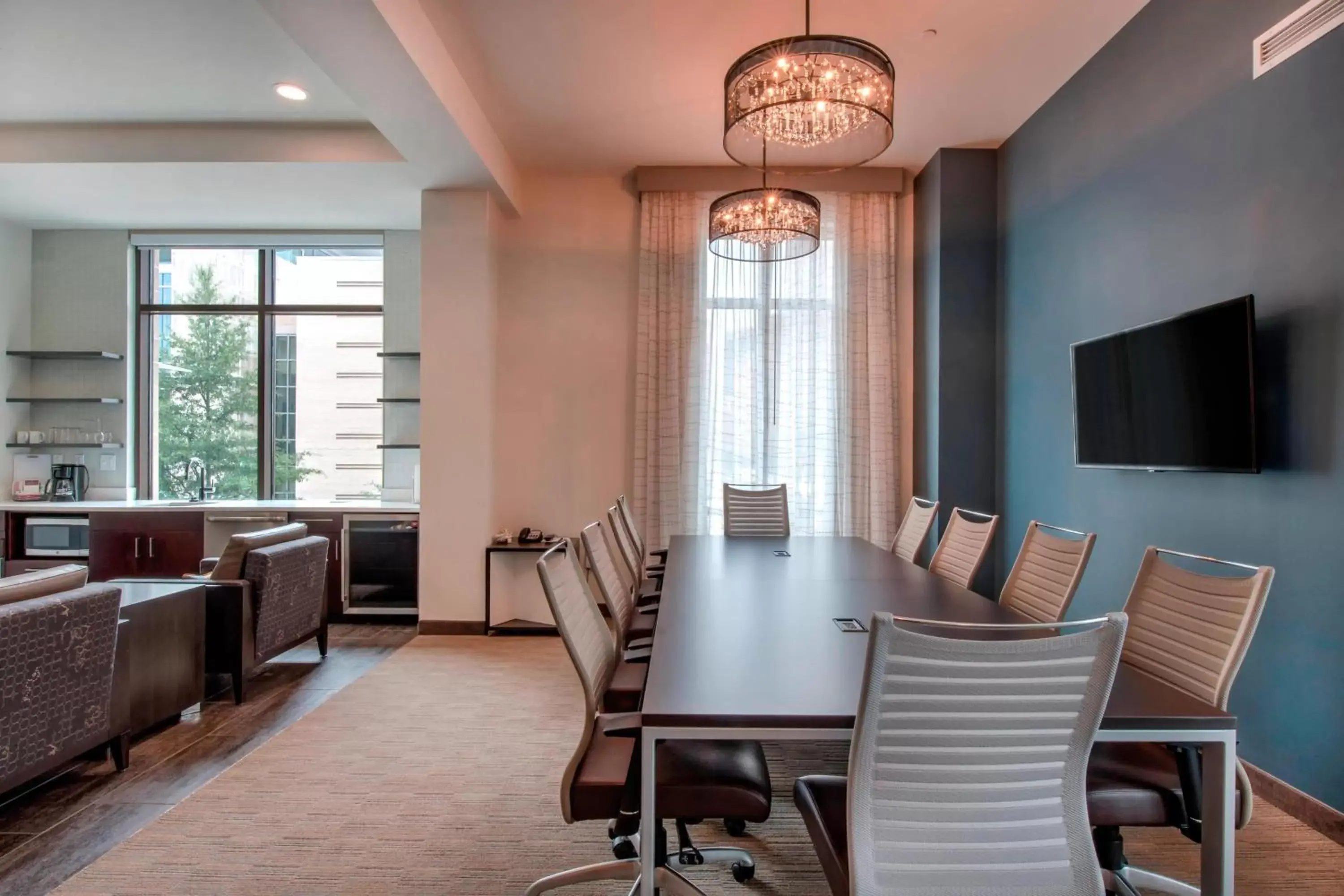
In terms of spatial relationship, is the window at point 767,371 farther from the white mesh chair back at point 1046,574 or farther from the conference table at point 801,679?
the white mesh chair back at point 1046,574

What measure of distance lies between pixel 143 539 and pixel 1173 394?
672 cm

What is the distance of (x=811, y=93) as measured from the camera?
2.28 metres

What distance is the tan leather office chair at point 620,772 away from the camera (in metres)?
1.60

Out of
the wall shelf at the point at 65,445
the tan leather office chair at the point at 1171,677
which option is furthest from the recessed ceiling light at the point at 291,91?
the tan leather office chair at the point at 1171,677

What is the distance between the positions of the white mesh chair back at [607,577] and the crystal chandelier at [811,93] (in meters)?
1.58

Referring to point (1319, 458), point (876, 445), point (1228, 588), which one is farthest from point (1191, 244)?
point (876, 445)

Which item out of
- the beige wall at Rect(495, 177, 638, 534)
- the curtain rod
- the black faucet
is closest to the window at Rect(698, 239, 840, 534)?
the curtain rod

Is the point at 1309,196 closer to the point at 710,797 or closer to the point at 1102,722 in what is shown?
the point at 1102,722

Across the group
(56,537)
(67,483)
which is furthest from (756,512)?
(67,483)

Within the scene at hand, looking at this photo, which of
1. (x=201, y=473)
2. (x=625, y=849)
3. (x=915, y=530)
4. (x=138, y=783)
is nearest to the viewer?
(x=625, y=849)

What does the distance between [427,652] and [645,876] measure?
3.43 meters

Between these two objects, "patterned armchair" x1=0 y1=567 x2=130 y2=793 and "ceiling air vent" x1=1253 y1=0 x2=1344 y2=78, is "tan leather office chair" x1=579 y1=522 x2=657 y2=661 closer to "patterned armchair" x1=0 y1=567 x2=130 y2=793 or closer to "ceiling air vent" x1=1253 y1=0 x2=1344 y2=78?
"patterned armchair" x1=0 y1=567 x2=130 y2=793

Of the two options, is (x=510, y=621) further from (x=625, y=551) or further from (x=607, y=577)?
(x=607, y=577)

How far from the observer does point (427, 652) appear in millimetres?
4504
